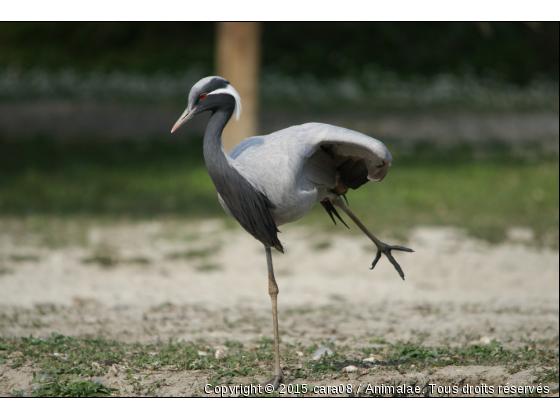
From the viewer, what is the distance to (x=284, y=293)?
22.8 feet

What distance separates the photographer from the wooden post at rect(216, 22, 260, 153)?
407 inches

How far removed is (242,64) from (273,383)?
7.26 meters

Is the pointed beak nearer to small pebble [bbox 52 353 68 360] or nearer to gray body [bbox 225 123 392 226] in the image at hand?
gray body [bbox 225 123 392 226]

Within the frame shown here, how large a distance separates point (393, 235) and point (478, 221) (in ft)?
4.38

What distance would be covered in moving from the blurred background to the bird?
4338 millimetres

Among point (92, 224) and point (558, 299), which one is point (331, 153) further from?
point (92, 224)

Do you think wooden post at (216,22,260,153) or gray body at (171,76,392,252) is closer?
Result: gray body at (171,76,392,252)

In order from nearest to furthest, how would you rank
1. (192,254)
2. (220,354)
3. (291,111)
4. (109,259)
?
(220,354)
(109,259)
(192,254)
(291,111)

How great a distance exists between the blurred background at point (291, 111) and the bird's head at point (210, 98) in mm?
4902

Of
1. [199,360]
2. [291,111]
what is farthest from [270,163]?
[291,111]

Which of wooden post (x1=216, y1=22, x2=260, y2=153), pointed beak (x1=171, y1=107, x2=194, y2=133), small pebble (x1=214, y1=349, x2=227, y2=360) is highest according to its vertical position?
wooden post (x1=216, y1=22, x2=260, y2=153)

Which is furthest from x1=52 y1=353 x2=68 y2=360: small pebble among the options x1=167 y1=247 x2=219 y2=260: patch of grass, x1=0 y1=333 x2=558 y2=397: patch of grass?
x1=167 y1=247 x2=219 y2=260: patch of grass

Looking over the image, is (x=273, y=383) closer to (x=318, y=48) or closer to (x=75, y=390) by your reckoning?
(x=75, y=390)

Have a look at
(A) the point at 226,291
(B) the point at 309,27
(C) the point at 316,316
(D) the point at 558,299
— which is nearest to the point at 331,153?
(C) the point at 316,316
